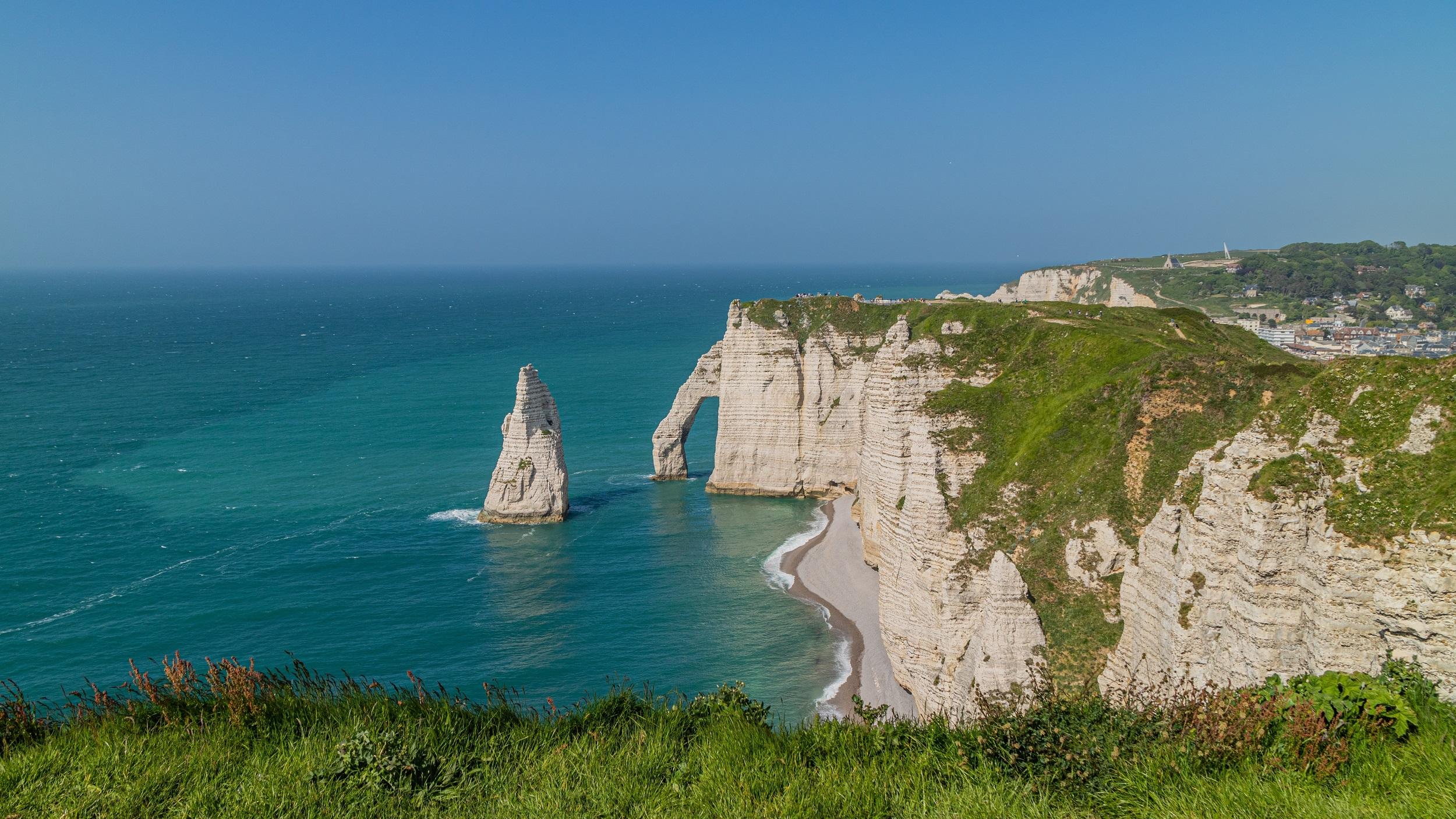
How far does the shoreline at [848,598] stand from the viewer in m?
33.5

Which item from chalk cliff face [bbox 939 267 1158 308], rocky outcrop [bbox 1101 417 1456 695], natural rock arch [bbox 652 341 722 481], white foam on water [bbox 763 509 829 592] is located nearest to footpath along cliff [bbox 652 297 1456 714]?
rocky outcrop [bbox 1101 417 1456 695]

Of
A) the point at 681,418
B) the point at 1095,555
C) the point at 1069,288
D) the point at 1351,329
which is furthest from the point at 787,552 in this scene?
the point at 1069,288

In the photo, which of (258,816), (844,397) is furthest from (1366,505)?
(844,397)

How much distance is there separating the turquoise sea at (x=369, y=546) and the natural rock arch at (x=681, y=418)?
6.50 ft

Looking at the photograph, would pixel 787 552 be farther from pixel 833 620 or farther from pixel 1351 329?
pixel 1351 329

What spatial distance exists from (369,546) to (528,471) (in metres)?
10.9

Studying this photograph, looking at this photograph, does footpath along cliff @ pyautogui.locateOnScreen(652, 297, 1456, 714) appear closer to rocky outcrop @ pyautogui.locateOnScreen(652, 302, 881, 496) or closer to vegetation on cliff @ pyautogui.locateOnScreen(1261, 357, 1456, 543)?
vegetation on cliff @ pyautogui.locateOnScreen(1261, 357, 1456, 543)

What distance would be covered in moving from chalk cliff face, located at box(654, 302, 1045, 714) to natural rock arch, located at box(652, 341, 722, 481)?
11 centimetres

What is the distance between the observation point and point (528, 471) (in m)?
56.5

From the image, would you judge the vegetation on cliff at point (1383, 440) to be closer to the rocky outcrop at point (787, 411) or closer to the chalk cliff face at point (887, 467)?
the chalk cliff face at point (887, 467)

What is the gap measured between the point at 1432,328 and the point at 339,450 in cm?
10404

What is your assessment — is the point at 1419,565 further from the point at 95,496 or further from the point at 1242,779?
the point at 95,496

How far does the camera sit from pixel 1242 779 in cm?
955

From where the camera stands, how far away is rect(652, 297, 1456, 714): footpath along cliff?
16359 mm
